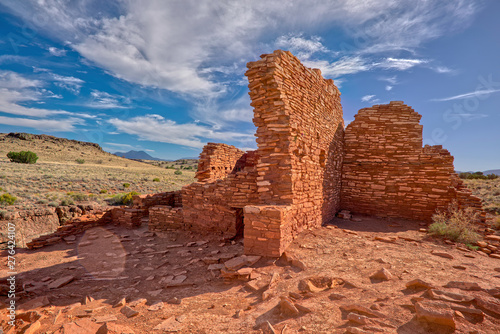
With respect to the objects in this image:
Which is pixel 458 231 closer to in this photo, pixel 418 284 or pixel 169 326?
pixel 418 284

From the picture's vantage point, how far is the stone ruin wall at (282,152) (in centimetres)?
497

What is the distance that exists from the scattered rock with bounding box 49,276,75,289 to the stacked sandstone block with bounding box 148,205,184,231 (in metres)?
3.36

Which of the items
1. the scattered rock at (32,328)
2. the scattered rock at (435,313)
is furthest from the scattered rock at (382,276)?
the scattered rock at (32,328)

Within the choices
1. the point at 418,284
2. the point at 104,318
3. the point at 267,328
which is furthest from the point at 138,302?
the point at 418,284

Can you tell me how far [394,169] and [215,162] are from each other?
26.6 feet

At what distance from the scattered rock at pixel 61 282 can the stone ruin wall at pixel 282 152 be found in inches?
180

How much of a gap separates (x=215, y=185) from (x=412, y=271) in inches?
218

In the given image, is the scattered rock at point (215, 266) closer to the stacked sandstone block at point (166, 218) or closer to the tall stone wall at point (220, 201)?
the tall stone wall at point (220, 201)

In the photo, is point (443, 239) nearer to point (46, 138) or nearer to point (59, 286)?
point (59, 286)

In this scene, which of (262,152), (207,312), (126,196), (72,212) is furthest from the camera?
(126,196)

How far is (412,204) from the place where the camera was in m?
8.84

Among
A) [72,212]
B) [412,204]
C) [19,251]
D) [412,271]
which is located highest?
[412,204]

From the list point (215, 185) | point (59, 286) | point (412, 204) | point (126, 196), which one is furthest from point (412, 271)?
point (126, 196)

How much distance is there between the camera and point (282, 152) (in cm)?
566
